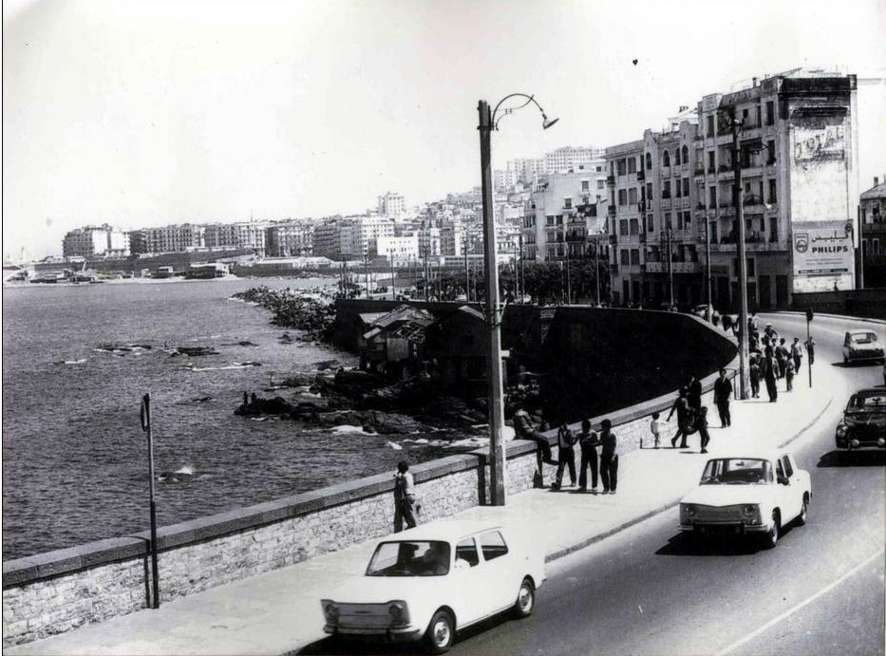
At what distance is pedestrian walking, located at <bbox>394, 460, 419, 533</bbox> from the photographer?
14.5m

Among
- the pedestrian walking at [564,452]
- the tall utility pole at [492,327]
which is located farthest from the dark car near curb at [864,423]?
the tall utility pole at [492,327]

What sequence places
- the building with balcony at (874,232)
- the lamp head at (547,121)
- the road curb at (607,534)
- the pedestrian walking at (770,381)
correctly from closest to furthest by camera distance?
1. the road curb at (607,534)
2. the lamp head at (547,121)
3. the building with balcony at (874,232)
4. the pedestrian walking at (770,381)

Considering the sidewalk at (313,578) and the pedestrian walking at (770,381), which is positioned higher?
the pedestrian walking at (770,381)

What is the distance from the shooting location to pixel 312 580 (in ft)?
42.3

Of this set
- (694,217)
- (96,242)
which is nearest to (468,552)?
(694,217)

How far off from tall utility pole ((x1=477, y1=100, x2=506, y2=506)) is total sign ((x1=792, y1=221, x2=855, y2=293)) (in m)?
9.66

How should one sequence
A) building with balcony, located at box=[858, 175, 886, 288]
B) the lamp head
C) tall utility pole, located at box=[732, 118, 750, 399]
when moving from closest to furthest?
the lamp head
building with balcony, located at box=[858, 175, 886, 288]
tall utility pole, located at box=[732, 118, 750, 399]

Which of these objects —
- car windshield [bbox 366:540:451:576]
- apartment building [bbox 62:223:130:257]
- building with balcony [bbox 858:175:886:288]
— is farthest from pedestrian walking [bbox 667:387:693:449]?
apartment building [bbox 62:223:130:257]

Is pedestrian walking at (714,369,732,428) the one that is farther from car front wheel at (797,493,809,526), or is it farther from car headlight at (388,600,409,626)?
car headlight at (388,600,409,626)

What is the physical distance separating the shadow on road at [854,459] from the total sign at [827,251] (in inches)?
261

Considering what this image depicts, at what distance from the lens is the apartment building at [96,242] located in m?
91.8

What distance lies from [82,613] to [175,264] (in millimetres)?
138295

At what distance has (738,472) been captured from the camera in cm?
1438

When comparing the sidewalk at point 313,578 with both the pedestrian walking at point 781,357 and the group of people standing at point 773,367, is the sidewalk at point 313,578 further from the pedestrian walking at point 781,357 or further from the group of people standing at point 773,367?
the pedestrian walking at point 781,357
